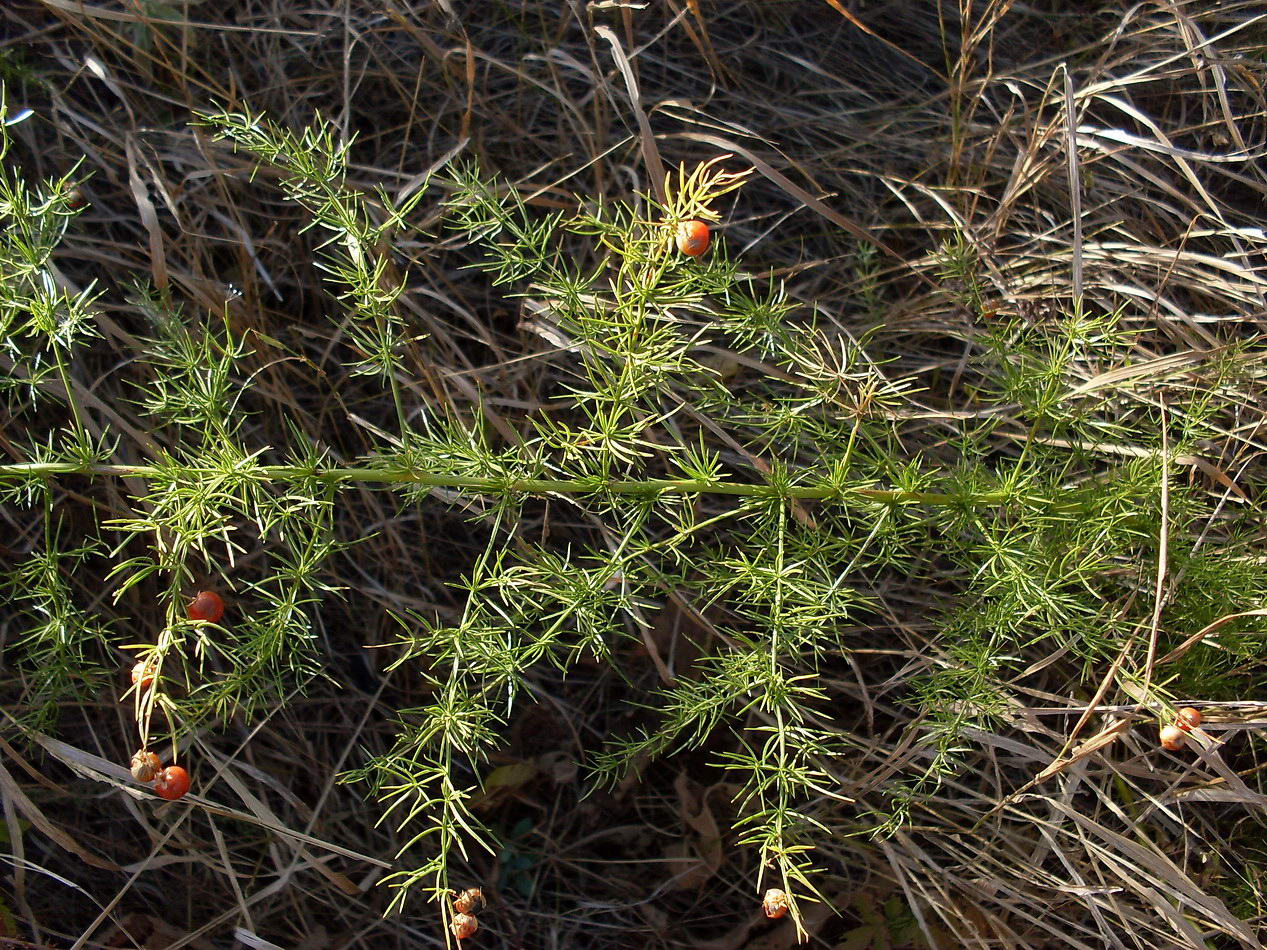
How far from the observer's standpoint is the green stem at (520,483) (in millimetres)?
1396

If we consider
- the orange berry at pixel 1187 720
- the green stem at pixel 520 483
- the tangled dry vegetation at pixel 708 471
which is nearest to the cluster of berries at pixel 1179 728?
the orange berry at pixel 1187 720

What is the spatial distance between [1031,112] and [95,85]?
2.19m

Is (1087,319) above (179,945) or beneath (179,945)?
above

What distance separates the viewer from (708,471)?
→ 156 centimetres

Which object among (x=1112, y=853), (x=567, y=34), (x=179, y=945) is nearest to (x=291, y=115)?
(x=567, y=34)

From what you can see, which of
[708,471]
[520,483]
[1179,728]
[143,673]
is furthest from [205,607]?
[1179,728]

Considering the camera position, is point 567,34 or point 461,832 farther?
point 567,34

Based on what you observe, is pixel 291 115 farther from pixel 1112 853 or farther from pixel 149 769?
pixel 1112 853

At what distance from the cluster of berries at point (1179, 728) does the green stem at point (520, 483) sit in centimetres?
35

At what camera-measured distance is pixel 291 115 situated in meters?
2.47

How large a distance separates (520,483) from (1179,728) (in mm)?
978

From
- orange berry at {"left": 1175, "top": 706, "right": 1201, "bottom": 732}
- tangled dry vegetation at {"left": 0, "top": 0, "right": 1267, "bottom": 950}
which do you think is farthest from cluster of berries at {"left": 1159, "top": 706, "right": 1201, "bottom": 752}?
tangled dry vegetation at {"left": 0, "top": 0, "right": 1267, "bottom": 950}

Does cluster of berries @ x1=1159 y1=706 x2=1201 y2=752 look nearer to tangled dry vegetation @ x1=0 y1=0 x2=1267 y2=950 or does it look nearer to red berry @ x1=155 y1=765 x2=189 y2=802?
tangled dry vegetation @ x1=0 y1=0 x2=1267 y2=950

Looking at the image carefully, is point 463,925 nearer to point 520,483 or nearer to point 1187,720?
point 520,483
